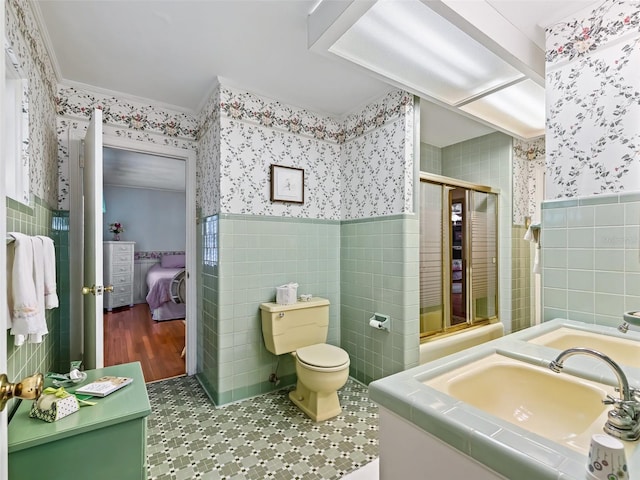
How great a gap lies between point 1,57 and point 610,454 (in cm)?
139

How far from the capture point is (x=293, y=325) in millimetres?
2340

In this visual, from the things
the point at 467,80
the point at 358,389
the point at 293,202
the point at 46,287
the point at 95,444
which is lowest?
the point at 358,389

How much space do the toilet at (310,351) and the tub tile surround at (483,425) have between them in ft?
3.72

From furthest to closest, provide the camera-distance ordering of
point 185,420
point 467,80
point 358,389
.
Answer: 1. point 358,389
2. point 467,80
3. point 185,420

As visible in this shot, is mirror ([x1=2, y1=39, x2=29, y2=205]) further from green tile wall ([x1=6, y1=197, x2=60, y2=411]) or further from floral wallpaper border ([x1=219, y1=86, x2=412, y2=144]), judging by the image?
floral wallpaper border ([x1=219, y1=86, x2=412, y2=144])

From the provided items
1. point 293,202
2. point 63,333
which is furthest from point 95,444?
point 293,202

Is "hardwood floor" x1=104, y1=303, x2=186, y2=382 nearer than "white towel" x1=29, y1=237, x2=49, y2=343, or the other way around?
"white towel" x1=29, y1=237, x2=49, y2=343

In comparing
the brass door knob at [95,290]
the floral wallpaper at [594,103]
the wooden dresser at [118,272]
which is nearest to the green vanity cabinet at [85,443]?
Answer: the brass door knob at [95,290]

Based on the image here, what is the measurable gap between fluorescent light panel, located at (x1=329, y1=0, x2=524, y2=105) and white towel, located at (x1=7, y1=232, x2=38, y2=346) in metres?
1.75

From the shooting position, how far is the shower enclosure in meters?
2.54

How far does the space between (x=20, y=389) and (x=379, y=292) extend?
2.18m

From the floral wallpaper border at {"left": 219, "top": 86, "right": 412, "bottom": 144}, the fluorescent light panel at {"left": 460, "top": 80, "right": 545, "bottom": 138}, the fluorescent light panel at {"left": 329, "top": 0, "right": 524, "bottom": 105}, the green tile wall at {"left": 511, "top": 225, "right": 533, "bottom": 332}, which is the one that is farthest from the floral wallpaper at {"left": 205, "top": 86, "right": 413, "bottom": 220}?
the green tile wall at {"left": 511, "top": 225, "right": 533, "bottom": 332}

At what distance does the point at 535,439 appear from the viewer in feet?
2.07

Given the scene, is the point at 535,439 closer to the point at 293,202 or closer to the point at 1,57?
the point at 1,57
